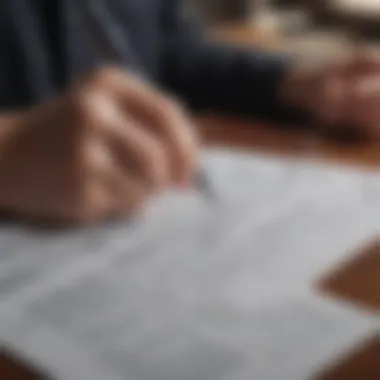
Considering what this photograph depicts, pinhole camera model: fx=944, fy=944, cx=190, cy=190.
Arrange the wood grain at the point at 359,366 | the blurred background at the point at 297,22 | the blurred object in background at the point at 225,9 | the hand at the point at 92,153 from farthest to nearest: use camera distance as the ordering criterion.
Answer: the blurred object in background at the point at 225,9, the blurred background at the point at 297,22, the hand at the point at 92,153, the wood grain at the point at 359,366

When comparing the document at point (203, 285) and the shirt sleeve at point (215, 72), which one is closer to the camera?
the document at point (203, 285)

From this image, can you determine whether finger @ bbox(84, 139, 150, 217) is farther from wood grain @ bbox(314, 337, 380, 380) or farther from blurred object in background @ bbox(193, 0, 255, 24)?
blurred object in background @ bbox(193, 0, 255, 24)

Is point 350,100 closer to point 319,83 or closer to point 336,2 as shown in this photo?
point 319,83

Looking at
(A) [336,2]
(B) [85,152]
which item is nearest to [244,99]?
(B) [85,152]

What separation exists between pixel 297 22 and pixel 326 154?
68cm

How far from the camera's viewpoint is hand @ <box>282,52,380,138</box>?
0.71m

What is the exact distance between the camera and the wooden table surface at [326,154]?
0.38m

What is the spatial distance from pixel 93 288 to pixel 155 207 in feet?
0.35

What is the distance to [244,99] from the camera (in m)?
0.79

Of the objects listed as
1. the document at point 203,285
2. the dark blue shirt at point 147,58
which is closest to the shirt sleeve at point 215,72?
the dark blue shirt at point 147,58

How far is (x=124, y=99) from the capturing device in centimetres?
53

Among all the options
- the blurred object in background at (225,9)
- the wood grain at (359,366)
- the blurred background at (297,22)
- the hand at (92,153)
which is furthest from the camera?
the blurred object in background at (225,9)

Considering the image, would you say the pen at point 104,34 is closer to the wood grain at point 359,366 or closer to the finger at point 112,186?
the finger at point 112,186

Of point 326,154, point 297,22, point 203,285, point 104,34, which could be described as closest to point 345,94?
point 326,154
